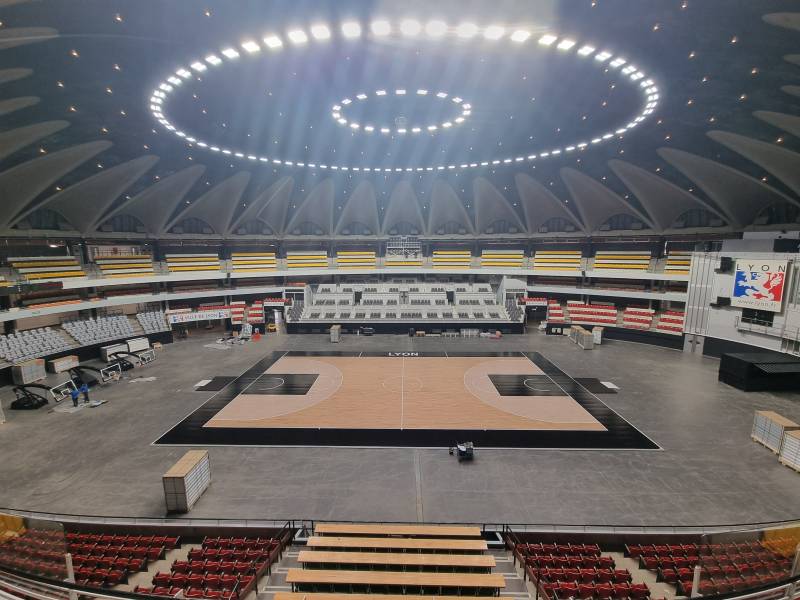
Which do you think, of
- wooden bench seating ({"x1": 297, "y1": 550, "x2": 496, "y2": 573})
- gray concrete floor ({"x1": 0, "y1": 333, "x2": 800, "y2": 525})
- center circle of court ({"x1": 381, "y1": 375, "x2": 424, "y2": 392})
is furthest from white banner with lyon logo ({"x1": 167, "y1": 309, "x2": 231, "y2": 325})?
wooden bench seating ({"x1": 297, "y1": 550, "x2": 496, "y2": 573})

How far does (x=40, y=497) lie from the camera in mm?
11953

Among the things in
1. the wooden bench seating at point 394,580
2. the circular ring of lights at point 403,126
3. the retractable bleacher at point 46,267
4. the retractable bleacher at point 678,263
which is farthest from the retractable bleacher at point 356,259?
the wooden bench seating at point 394,580

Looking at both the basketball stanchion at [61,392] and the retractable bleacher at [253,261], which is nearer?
the basketball stanchion at [61,392]

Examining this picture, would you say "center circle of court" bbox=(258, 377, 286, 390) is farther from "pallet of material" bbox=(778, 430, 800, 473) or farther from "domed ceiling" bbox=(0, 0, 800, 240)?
"pallet of material" bbox=(778, 430, 800, 473)

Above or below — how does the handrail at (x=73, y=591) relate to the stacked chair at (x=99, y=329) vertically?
above

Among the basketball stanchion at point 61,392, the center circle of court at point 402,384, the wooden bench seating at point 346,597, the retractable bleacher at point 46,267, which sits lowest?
the basketball stanchion at point 61,392

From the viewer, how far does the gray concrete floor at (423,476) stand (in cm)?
1125

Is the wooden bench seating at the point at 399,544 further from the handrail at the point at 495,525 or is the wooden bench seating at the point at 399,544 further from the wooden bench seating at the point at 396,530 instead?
the handrail at the point at 495,525

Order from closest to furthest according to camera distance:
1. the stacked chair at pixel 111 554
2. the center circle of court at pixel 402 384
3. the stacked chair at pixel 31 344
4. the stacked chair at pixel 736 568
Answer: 1. the stacked chair at pixel 736 568
2. the stacked chair at pixel 111 554
3. the center circle of court at pixel 402 384
4. the stacked chair at pixel 31 344

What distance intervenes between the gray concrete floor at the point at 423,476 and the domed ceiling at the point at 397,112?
1524 centimetres

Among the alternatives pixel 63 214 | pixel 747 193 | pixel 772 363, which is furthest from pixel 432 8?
pixel 63 214

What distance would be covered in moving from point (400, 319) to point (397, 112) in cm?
1936

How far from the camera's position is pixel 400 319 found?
3691 cm

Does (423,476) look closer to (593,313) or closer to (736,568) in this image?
(736,568)
